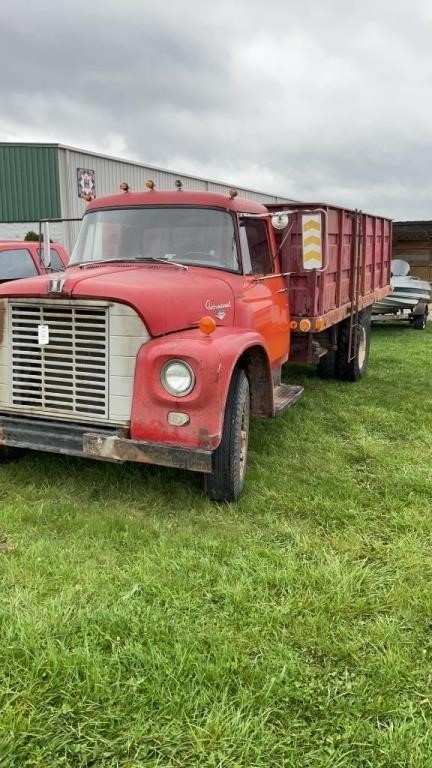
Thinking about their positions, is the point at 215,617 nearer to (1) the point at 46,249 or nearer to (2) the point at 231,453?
(2) the point at 231,453

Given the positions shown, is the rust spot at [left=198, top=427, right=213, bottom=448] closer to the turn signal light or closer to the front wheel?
the front wheel

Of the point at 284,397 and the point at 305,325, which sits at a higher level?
the point at 305,325

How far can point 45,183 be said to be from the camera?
18297 mm

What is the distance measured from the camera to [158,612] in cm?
285

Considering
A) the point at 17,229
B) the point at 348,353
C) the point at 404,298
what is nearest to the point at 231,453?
the point at 348,353

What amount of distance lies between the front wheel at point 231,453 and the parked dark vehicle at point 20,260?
535 centimetres

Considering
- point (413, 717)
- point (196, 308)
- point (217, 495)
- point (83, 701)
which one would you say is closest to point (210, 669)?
point (83, 701)

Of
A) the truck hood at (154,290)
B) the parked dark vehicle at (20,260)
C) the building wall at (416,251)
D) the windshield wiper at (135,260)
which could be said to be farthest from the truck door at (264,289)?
the building wall at (416,251)

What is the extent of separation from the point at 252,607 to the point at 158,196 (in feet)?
10.7

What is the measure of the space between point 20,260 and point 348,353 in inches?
191

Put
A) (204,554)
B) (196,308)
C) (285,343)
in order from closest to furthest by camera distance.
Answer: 1. (204,554)
2. (196,308)
3. (285,343)

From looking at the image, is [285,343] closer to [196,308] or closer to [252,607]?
[196,308]

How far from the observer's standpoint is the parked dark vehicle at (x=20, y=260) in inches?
344

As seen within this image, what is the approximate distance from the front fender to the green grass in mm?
585
